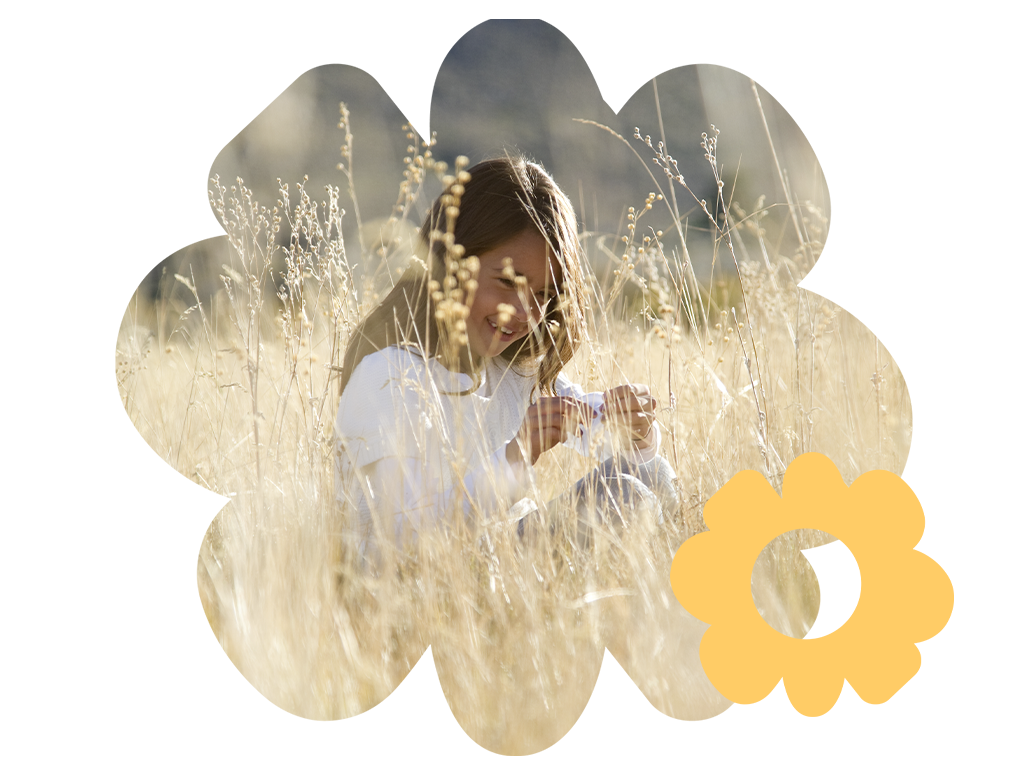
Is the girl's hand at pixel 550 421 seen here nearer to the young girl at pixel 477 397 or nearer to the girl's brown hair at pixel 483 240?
the young girl at pixel 477 397

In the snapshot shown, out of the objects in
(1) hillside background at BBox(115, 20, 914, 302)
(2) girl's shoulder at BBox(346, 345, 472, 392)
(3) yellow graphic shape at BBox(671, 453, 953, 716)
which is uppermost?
(1) hillside background at BBox(115, 20, 914, 302)

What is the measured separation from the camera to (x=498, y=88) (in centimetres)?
157

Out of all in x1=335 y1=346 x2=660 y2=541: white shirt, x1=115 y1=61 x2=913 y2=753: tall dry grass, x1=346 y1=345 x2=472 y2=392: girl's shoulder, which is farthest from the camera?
x1=346 y1=345 x2=472 y2=392: girl's shoulder

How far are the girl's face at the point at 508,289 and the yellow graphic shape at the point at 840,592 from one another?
1.68 ft

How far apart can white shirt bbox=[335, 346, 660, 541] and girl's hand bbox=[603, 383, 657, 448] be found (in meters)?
0.04

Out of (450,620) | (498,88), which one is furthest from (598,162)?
(450,620)

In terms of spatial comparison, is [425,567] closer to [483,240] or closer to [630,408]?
[630,408]

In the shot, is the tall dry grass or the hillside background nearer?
the tall dry grass

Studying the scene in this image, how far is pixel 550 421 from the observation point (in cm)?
121

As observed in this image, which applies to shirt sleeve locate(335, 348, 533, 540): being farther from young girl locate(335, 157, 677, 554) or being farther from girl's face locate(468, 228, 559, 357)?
girl's face locate(468, 228, 559, 357)

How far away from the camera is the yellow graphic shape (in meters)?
1.04

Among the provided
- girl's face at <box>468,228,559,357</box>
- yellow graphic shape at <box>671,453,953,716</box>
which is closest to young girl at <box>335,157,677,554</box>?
girl's face at <box>468,228,559,357</box>
